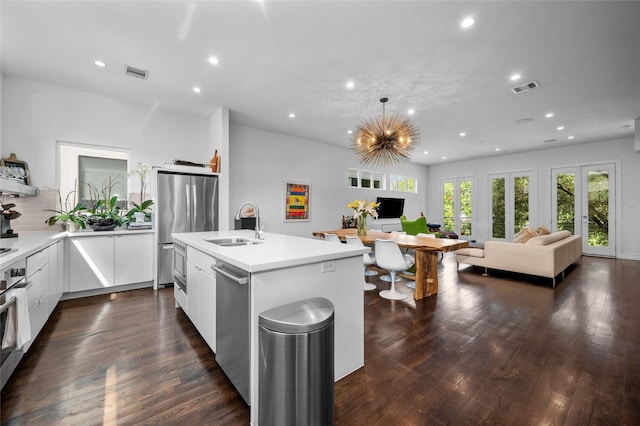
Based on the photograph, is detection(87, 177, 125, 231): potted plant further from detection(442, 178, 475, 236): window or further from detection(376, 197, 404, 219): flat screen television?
detection(442, 178, 475, 236): window

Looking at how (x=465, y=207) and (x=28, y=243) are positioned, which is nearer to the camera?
(x=28, y=243)

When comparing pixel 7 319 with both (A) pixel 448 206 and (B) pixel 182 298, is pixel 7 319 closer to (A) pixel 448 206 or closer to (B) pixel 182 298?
(B) pixel 182 298

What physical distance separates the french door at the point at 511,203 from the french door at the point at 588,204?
22.3 inches

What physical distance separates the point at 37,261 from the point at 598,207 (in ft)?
34.4

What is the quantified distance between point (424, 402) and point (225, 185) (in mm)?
4094

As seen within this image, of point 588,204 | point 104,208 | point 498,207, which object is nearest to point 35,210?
point 104,208

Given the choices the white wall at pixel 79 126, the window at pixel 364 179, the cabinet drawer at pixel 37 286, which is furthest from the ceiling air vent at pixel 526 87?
the cabinet drawer at pixel 37 286

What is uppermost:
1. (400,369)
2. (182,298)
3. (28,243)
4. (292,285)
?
(28,243)

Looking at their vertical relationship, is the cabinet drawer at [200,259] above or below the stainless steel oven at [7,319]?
above

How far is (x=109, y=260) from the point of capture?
351 cm

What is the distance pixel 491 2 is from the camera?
2.16 metres

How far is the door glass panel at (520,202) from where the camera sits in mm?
7785

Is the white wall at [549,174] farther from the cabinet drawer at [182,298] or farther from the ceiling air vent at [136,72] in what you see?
the ceiling air vent at [136,72]

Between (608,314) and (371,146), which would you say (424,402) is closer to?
(608,314)
